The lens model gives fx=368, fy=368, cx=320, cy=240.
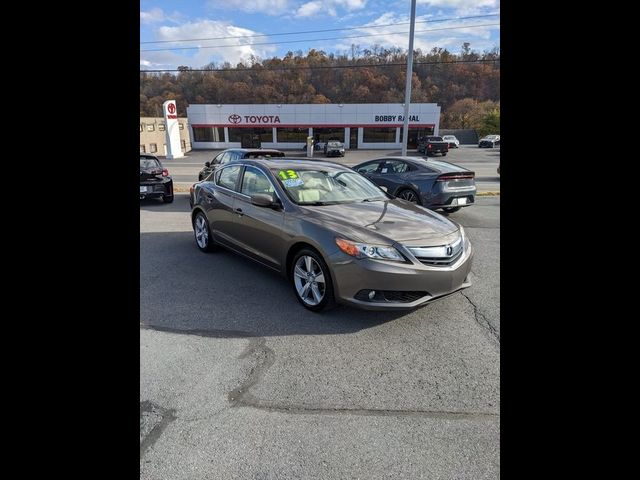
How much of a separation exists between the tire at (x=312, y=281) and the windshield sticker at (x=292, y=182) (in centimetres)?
98

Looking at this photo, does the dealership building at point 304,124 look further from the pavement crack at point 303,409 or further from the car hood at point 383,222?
the pavement crack at point 303,409

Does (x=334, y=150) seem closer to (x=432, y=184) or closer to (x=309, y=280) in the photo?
(x=432, y=184)

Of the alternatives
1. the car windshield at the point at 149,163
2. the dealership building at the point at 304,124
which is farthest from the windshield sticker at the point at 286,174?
the dealership building at the point at 304,124

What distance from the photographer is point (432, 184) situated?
8.66 metres

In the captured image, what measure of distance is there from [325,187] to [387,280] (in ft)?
5.97

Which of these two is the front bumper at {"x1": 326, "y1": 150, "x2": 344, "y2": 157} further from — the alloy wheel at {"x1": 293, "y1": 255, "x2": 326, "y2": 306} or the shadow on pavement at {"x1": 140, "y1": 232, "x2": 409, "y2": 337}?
the alloy wheel at {"x1": 293, "y1": 255, "x2": 326, "y2": 306}

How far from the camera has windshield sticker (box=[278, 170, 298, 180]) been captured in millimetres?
4660

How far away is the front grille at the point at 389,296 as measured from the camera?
3410 millimetres
